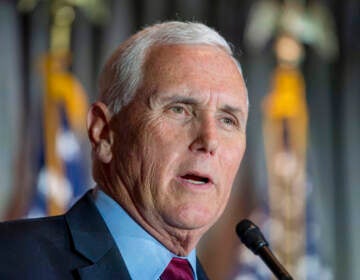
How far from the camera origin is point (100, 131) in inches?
Result: 73.1

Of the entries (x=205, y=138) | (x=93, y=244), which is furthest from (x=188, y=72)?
(x=93, y=244)

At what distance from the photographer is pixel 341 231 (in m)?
5.27

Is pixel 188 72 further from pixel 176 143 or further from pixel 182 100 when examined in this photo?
pixel 176 143

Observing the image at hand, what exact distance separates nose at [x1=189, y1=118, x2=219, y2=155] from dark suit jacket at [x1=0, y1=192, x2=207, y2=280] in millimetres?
280

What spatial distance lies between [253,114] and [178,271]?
3548 mm

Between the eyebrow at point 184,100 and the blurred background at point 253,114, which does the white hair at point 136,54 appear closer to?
the eyebrow at point 184,100

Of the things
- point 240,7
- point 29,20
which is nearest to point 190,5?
point 240,7

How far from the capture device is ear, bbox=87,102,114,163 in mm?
1834

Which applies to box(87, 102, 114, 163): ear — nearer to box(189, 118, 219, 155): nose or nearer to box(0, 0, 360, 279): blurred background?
box(189, 118, 219, 155): nose

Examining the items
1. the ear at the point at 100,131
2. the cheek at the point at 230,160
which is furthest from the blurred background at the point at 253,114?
the cheek at the point at 230,160

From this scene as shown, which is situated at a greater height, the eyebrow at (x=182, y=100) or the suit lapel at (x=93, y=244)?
the eyebrow at (x=182, y=100)

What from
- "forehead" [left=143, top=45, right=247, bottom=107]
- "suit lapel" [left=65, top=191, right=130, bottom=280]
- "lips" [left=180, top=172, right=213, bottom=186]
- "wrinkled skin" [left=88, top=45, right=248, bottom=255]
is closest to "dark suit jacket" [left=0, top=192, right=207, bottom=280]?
"suit lapel" [left=65, top=191, right=130, bottom=280]

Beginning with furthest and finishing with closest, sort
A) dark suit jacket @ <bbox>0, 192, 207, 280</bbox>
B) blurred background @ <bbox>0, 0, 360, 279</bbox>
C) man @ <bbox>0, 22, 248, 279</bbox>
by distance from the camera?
blurred background @ <bbox>0, 0, 360, 279</bbox> → man @ <bbox>0, 22, 248, 279</bbox> → dark suit jacket @ <bbox>0, 192, 207, 280</bbox>

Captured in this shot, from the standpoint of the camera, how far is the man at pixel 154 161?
1670mm
